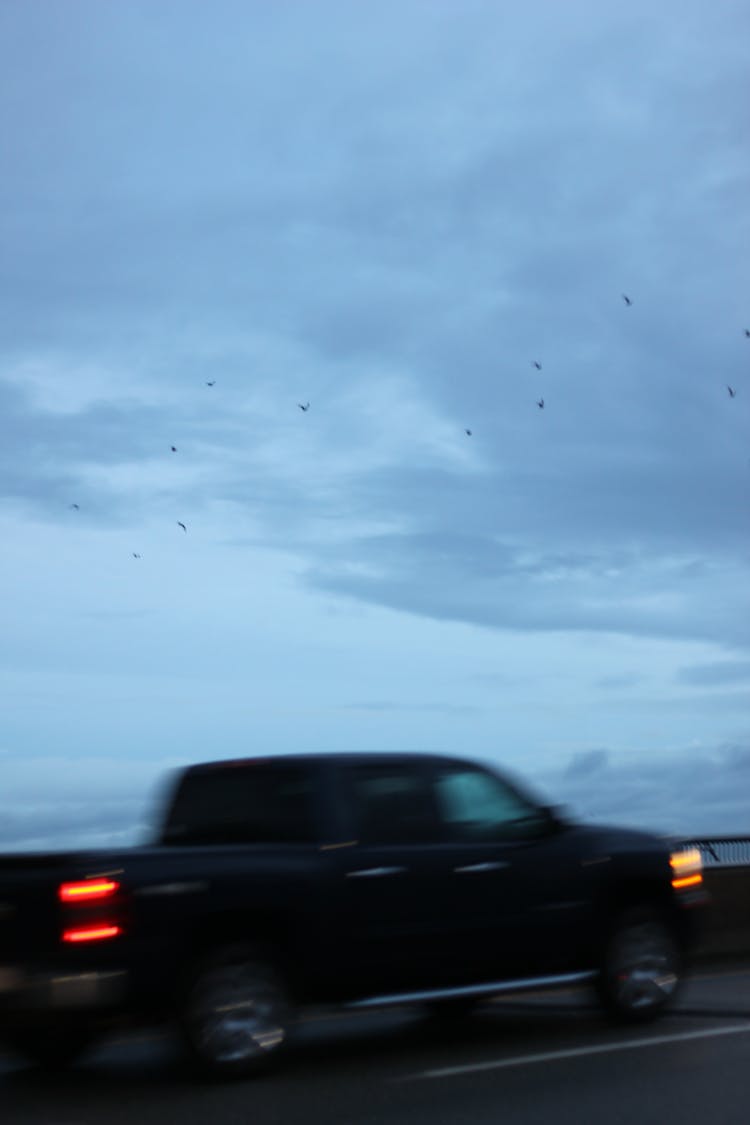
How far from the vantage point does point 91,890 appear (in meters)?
8.67

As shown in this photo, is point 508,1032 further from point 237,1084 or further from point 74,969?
point 74,969

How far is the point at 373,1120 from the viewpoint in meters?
7.60

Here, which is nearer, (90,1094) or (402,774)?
(90,1094)

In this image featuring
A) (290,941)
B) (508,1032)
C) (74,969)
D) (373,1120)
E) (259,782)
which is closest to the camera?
(373,1120)

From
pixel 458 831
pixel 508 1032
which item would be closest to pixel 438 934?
pixel 458 831

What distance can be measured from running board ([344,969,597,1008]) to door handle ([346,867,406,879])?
29.7 inches

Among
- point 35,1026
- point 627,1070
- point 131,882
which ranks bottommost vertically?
point 627,1070

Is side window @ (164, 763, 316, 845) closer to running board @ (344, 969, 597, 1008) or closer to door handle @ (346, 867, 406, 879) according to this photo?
door handle @ (346, 867, 406, 879)

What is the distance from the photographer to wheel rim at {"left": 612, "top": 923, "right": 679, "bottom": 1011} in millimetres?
10938

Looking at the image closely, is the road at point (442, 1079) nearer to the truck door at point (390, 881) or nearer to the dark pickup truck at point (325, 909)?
the dark pickup truck at point (325, 909)

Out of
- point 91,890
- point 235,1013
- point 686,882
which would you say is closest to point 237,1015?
point 235,1013

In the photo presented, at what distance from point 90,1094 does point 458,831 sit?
2844 mm

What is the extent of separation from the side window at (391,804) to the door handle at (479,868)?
266mm

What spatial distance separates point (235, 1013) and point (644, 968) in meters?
3.36
